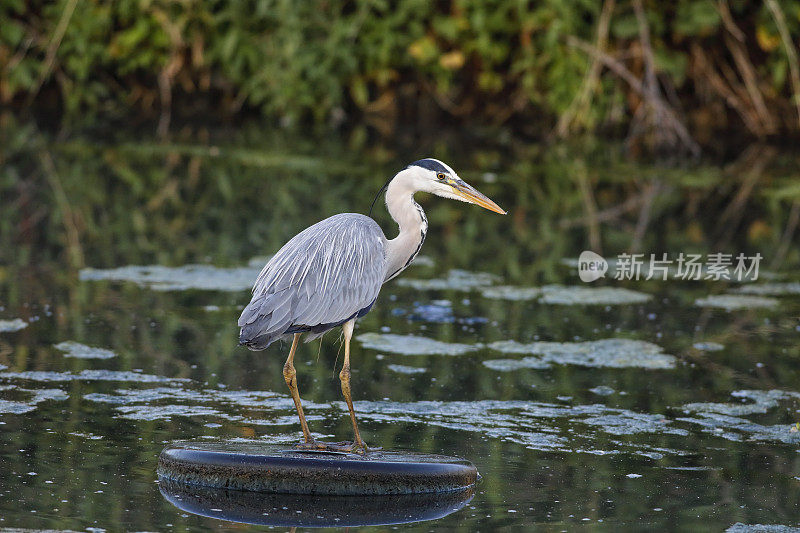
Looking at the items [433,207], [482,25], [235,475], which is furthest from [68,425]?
[482,25]

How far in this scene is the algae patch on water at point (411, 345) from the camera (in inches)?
267

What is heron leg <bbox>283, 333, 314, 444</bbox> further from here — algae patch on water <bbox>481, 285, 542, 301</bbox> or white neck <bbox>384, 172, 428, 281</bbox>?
algae patch on water <bbox>481, 285, 542, 301</bbox>

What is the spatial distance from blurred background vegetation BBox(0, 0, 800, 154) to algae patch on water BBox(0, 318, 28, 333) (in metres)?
8.85

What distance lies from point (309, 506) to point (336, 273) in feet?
3.27

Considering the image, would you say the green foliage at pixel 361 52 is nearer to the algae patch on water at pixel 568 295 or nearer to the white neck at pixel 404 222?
the algae patch on water at pixel 568 295

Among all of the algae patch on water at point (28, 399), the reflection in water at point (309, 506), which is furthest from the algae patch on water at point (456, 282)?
the reflection in water at point (309, 506)

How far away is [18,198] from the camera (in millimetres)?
10664

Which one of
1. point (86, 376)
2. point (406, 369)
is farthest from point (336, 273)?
point (86, 376)

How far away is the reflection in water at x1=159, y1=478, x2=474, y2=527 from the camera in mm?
4316

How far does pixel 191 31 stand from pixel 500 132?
4014 millimetres

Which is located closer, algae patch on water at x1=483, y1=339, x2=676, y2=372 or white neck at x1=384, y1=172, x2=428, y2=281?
white neck at x1=384, y1=172, x2=428, y2=281

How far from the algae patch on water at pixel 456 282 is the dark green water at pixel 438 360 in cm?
3

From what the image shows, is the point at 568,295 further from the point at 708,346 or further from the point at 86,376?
the point at 86,376

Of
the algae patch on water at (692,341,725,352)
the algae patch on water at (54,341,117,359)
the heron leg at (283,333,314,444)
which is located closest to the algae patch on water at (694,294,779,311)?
the algae patch on water at (692,341,725,352)
